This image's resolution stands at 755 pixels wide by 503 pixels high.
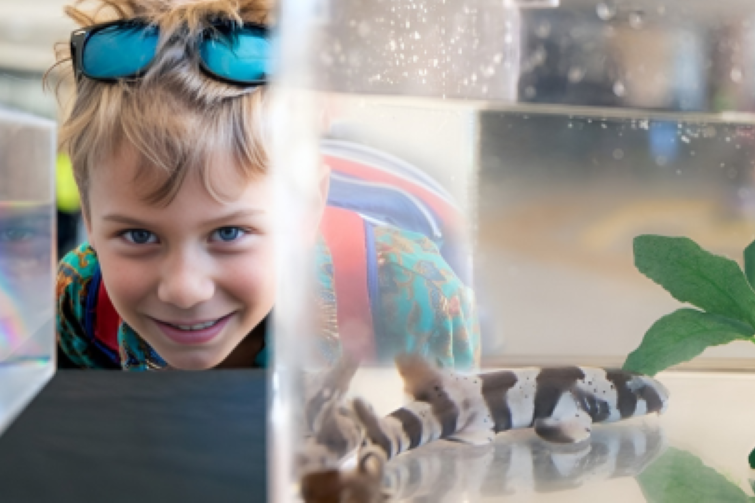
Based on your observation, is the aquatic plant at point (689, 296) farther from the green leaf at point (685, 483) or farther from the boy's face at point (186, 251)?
the boy's face at point (186, 251)

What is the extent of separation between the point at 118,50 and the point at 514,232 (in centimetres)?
104

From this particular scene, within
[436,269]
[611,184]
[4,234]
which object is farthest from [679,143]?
[4,234]

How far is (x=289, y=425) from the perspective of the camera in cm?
43

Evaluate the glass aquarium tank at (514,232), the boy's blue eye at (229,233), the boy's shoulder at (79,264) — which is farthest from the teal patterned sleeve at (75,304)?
the glass aquarium tank at (514,232)

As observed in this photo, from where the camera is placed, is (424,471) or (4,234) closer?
(424,471)

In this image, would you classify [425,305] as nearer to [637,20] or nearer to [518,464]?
[518,464]

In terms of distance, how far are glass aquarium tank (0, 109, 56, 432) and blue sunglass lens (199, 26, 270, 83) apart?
0.95 feet

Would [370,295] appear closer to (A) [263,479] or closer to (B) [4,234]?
(A) [263,479]

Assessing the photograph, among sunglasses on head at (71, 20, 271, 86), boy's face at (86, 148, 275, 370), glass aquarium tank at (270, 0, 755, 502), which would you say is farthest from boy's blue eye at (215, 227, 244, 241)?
glass aquarium tank at (270, 0, 755, 502)

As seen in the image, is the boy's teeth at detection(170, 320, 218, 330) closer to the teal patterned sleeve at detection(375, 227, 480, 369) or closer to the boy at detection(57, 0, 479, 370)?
the boy at detection(57, 0, 479, 370)

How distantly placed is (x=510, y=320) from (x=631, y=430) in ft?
0.39

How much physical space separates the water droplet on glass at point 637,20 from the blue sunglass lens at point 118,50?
997 mm

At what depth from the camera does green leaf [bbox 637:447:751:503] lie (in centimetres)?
40

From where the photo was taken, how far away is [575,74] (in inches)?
16.5
